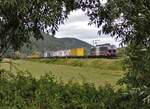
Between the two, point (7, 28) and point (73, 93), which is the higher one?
point (7, 28)

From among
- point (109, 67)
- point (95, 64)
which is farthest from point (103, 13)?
point (95, 64)

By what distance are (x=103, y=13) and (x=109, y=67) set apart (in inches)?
1855

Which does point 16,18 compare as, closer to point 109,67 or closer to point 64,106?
point 64,106

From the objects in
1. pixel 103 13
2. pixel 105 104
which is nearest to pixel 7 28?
pixel 103 13

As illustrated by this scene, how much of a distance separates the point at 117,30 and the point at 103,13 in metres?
2.96

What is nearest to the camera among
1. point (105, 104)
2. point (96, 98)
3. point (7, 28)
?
point (105, 104)

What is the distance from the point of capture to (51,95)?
1364 cm

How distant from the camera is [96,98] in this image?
13227mm

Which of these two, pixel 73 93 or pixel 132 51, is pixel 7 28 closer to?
pixel 73 93

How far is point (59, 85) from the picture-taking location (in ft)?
47.7

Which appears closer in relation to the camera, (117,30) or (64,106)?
(117,30)

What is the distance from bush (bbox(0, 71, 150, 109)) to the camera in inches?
502

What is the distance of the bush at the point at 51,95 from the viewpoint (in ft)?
41.8

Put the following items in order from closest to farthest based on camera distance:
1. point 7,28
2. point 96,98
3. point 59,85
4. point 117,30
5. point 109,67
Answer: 1. point 117,30
2. point 96,98
3. point 59,85
4. point 7,28
5. point 109,67
